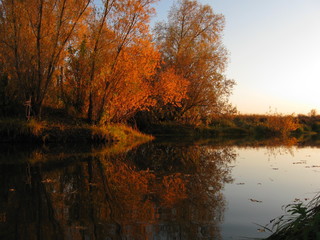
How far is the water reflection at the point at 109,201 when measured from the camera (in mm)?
3859

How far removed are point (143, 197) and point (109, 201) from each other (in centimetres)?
66

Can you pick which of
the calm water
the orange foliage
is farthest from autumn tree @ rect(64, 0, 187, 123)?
the calm water

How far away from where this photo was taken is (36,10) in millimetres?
14680

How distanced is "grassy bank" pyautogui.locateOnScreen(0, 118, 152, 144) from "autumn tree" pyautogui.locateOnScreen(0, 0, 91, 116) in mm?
1092

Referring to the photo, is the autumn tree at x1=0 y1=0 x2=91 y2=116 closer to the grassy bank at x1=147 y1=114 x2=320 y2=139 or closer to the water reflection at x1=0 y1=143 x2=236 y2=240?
the water reflection at x1=0 y1=143 x2=236 y2=240

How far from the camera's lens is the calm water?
12.8 ft

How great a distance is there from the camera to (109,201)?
5.18m

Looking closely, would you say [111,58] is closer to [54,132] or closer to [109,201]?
[54,132]

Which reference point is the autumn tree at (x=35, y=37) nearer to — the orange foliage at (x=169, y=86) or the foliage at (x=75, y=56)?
the foliage at (x=75, y=56)

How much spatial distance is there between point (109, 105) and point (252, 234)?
548 inches

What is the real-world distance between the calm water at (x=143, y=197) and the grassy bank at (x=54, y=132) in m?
4.43

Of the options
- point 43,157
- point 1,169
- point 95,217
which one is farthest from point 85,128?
point 95,217

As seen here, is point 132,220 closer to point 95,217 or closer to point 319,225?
point 95,217

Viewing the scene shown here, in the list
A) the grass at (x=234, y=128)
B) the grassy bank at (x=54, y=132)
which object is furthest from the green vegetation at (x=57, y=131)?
the grass at (x=234, y=128)
